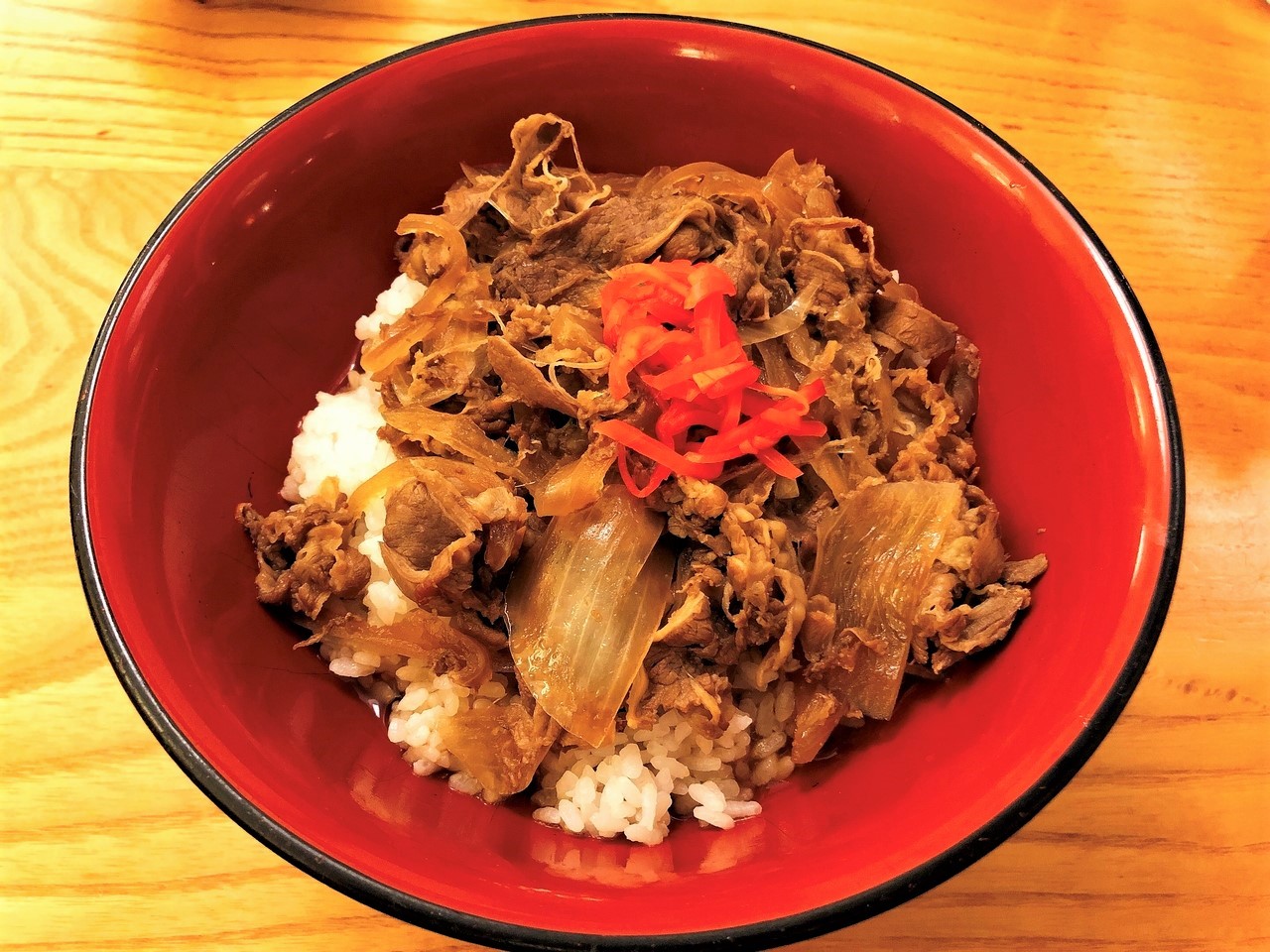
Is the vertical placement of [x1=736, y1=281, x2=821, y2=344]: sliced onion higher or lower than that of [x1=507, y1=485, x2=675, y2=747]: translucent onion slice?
higher

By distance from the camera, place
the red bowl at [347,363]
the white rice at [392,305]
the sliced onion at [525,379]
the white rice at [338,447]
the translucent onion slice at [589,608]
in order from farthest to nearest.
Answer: the white rice at [392,305] → the white rice at [338,447] → the sliced onion at [525,379] → the translucent onion slice at [589,608] → the red bowl at [347,363]

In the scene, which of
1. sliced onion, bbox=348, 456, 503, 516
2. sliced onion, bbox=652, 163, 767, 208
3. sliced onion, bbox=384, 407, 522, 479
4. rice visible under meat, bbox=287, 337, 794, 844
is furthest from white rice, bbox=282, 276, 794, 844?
sliced onion, bbox=652, 163, 767, 208

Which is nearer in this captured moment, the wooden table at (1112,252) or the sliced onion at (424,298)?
the wooden table at (1112,252)

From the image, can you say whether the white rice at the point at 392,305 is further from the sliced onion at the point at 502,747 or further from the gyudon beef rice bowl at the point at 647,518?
the sliced onion at the point at 502,747

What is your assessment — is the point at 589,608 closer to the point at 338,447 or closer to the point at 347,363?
the point at 338,447

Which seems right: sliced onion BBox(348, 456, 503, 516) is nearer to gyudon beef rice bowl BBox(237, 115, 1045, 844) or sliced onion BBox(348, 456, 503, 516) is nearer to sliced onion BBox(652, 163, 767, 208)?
gyudon beef rice bowl BBox(237, 115, 1045, 844)

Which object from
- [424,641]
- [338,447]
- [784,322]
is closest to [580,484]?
[424,641]

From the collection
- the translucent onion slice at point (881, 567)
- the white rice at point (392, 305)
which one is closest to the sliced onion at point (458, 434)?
the white rice at point (392, 305)
